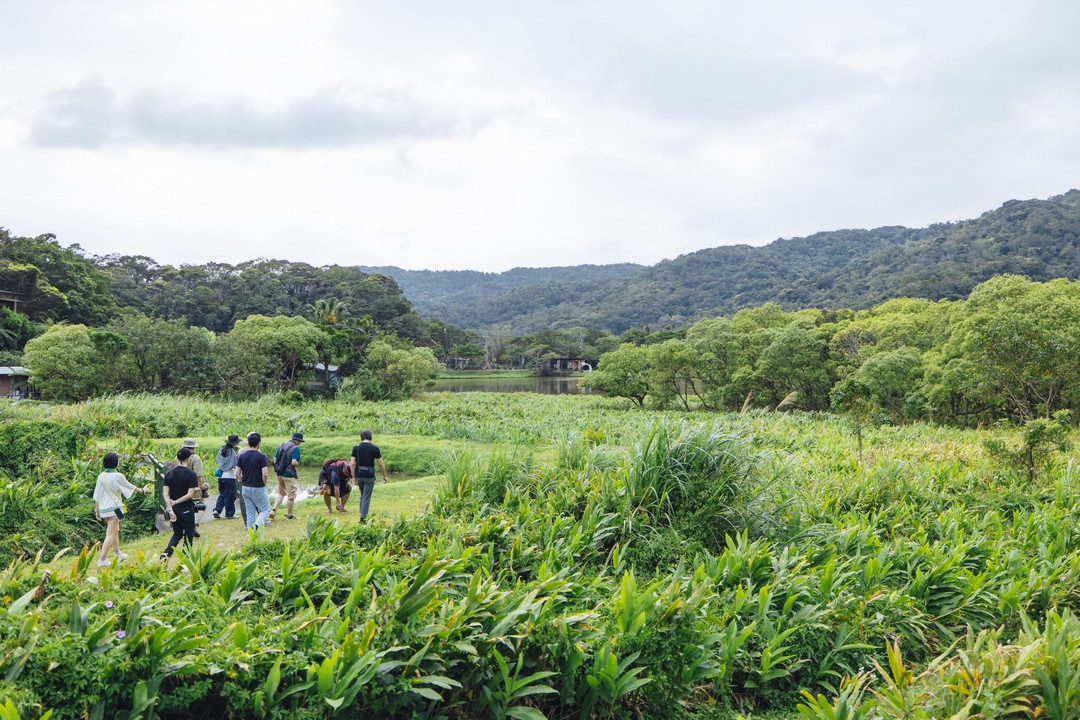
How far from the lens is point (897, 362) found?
23.4m

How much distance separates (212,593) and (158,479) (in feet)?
16.5

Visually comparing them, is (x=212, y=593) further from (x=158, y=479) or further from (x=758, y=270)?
(x=758, y=270)

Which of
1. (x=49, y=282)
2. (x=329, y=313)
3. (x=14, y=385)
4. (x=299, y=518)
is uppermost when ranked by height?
(x=49, y=282)

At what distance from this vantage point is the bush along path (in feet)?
10.7

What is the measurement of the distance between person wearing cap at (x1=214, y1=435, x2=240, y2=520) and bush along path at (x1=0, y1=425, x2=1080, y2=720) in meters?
3.06

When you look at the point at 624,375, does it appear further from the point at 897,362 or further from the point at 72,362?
the point at 72,362

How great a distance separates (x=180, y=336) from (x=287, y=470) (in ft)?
70.2

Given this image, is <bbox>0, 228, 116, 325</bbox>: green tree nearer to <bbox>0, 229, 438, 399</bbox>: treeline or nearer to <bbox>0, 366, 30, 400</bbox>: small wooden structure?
<bbox>0, 229, 438, 399</bbox>: treeline

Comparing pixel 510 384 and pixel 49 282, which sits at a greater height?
pixel 49 282

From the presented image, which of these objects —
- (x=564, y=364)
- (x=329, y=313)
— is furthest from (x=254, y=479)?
(x=564, y=364)

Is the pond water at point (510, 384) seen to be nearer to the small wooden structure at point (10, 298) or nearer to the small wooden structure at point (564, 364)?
the small wooden structure at point (564, 364)

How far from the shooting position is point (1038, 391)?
1894cm

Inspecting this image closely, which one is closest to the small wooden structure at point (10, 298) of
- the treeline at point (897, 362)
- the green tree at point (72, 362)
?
the green tree at point (72, 362)

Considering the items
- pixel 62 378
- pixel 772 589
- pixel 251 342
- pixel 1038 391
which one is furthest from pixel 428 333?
pixel 772 589
